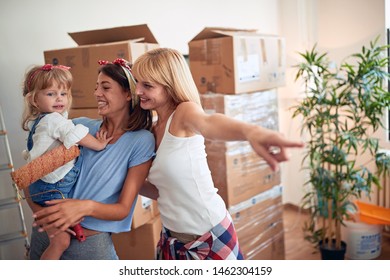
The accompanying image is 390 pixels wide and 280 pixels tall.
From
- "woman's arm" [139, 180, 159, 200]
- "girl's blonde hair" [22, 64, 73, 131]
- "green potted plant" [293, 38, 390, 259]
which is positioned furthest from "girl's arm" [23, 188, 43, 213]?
"green potted plant" [293, 38, 390, 259]

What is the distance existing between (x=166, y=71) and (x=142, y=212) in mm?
599

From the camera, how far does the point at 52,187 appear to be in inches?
34.9

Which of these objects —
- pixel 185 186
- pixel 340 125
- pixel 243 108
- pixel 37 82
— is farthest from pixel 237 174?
pixel 37 82

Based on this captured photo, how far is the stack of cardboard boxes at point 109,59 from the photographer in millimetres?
960

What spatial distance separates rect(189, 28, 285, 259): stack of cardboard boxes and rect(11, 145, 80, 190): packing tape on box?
0.73 metres

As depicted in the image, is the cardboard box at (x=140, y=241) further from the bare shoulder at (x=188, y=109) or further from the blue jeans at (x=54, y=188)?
the bare shoulder at (x=188, y=109)

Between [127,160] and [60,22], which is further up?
[60,22]

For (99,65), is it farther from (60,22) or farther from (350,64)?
(350,64)

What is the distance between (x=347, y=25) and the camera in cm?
142

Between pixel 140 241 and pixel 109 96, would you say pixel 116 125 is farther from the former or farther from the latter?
pixel 140 241

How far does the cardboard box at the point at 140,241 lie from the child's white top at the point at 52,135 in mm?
436

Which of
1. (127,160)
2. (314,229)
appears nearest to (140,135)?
(127,160)

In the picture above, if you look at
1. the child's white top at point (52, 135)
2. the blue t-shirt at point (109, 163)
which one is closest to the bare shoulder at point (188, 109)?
the blue t-shirt at point (109, 163)

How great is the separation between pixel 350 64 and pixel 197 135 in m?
1.06
